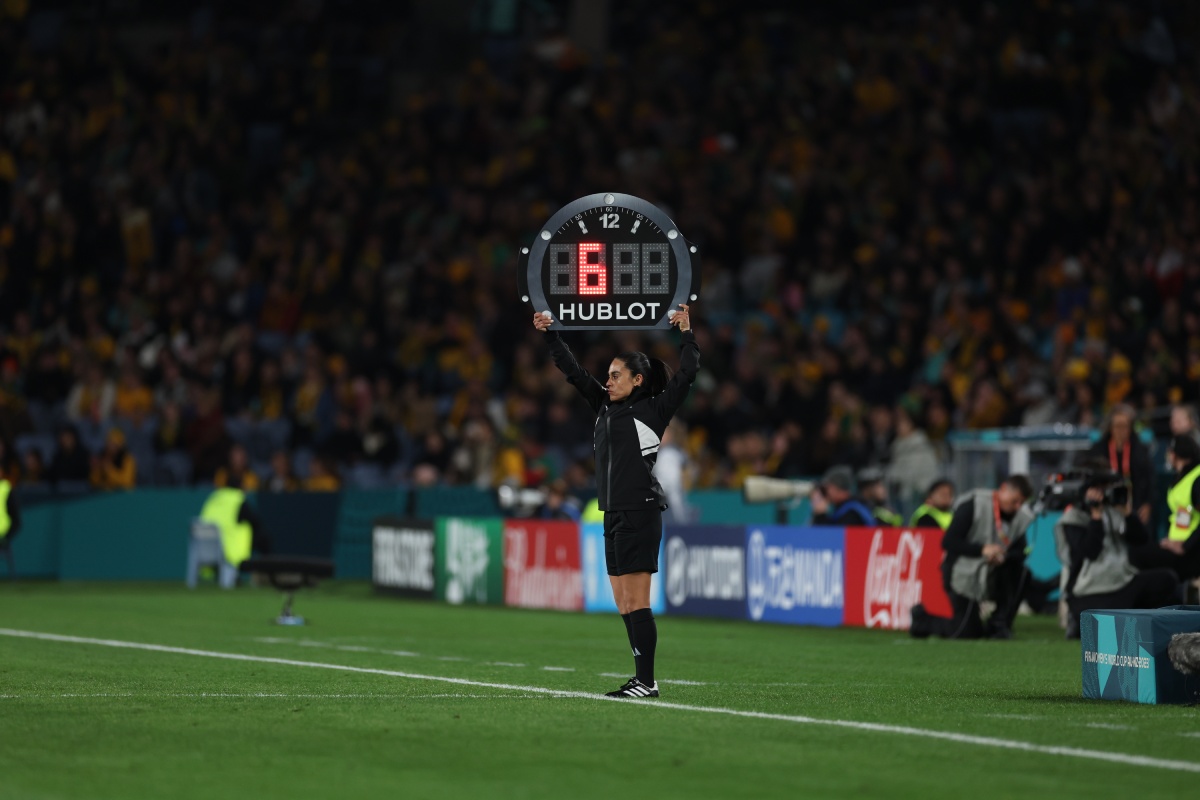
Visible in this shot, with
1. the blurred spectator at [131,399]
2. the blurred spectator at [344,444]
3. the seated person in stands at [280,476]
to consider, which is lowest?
the seated person in stands at [280,476]

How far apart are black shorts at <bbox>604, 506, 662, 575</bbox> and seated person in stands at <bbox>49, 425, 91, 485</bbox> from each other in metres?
20.2

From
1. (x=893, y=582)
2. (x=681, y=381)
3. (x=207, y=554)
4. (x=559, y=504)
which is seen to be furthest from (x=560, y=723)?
(x=207, y=554)

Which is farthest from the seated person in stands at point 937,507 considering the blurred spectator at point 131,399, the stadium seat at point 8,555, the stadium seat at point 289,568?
the blurred spectator at point 131,399

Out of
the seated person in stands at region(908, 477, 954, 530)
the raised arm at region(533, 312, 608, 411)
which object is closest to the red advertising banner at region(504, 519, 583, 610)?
the seated person in stands at region(908, 477, 954, 530)

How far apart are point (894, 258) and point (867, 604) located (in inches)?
405

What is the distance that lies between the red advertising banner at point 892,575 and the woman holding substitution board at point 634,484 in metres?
7.31

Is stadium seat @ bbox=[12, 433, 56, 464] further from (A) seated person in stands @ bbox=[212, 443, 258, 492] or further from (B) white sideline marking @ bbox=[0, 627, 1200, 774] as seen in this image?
(B) white sideline marking @ bbox=[0, 627, 1200, 774]

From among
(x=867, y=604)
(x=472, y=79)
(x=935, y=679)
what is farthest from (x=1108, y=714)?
(x=472, y=79)

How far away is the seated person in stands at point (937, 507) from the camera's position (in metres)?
19.3

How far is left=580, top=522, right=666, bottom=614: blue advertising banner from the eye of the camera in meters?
22.4

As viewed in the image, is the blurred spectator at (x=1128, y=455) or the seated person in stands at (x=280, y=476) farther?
the seated person in stands at (x=280, y=476)

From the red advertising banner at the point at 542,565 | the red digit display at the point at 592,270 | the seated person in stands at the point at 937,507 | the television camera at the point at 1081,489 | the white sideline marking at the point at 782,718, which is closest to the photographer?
the white sideline marking at the point at 782,718

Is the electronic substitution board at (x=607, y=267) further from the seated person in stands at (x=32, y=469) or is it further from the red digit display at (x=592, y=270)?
the seated person in stands at (x=32, y=469)

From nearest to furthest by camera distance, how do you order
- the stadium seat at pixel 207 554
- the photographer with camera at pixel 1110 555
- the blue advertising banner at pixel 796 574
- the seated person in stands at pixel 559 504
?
the photographer with camera at pixel 1110 555 → the blue advertising banner at pixel 796 574 → the seated person in stands at pixel 559 504 → the stadium seat at pixel 207 554
